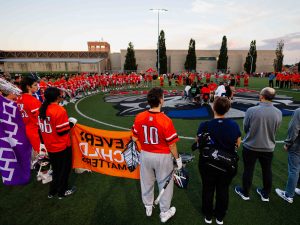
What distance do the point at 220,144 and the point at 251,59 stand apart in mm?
67581

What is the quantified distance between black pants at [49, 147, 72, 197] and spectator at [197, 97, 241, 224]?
2.75 m

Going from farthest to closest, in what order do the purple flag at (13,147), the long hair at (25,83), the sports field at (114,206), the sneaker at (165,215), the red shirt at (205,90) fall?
the red shirt at (205,90) < the long hair at (25,83) < the purple flag at (13,147) < the sports field at (114,206) < the sneaker at (165,215)

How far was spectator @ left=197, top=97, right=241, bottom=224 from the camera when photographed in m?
3.09

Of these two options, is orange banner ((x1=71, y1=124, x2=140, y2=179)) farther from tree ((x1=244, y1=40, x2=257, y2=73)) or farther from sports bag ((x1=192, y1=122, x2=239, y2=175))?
tree ((x1=244, y1=40, x2=257, y2=73))

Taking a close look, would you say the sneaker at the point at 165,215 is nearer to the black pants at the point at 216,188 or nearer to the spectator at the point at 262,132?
the black pants at the point at 216,188

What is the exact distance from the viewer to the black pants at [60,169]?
167 inches

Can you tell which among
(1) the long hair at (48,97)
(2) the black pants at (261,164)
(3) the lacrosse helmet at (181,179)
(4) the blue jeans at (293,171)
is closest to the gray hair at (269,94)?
(2) the black pants at (261,164)

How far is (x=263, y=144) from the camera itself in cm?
390

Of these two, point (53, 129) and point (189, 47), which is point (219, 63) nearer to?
point (189, 47)

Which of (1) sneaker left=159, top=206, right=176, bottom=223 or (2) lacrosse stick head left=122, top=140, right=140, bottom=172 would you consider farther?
(2) lacrosse stick head left=122, top=140, right=140, bottom=172

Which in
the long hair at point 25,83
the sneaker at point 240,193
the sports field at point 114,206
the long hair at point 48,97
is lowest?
the sports field at point 114,206

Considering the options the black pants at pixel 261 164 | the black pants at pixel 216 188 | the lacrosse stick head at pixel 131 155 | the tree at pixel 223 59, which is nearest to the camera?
the black pants at pixel 216 188

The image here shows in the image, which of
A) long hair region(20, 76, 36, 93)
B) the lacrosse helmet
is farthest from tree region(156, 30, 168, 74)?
the lacrosse helmet

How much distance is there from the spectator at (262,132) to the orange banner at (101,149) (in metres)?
2.34
